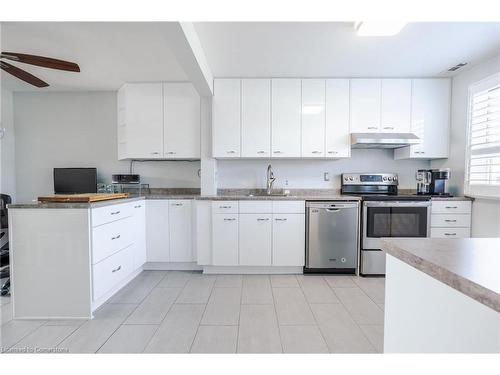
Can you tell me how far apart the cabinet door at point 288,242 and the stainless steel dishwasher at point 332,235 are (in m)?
0.08

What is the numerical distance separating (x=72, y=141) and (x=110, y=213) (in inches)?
83.5

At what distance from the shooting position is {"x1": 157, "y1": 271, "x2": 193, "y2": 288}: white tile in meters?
2.59

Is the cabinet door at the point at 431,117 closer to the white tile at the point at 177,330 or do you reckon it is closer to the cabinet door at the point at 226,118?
the cabinet door at the point at 226,118

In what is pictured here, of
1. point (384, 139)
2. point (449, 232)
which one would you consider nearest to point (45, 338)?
point (384, 139)

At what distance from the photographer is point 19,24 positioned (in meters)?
1.97

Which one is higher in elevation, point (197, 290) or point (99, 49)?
point (99, 49)

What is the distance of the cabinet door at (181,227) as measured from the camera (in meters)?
3.00

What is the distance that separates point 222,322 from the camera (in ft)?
6.22

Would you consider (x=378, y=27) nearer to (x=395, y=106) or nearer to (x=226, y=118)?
(x=395, y=106)

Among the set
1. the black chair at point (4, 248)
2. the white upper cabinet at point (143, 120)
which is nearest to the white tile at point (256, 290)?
the white upper cabinet at point (143, 120)

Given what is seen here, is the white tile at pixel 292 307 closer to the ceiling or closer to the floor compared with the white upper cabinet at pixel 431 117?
closer to the floor

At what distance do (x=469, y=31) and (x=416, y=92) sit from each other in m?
1.01
